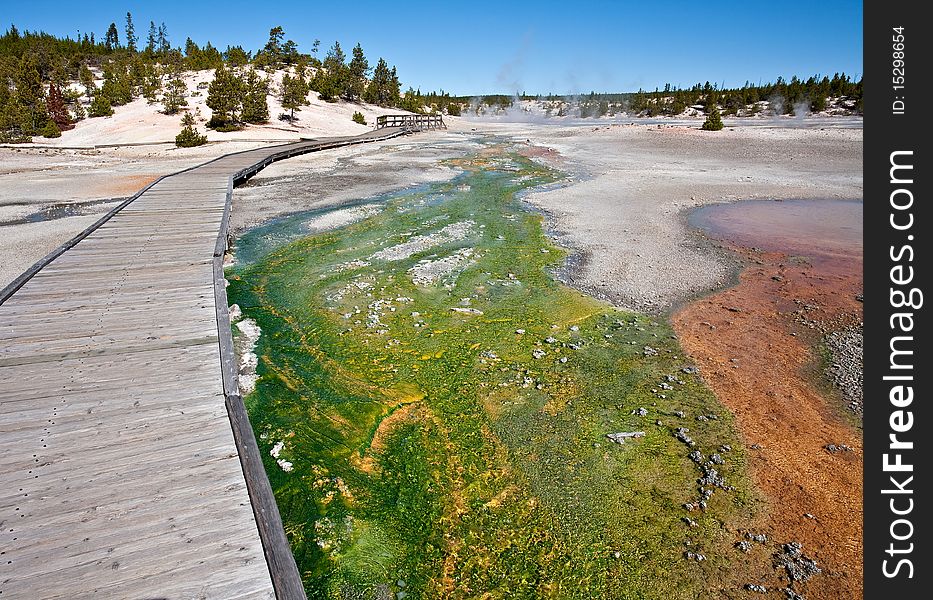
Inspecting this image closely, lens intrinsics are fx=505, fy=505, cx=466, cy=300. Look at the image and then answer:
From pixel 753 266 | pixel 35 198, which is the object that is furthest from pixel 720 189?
pixel 35 198

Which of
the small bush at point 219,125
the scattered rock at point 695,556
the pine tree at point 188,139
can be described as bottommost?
the scattered rock at point 695,556

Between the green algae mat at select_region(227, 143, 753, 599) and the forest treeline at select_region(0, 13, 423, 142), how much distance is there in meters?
33.3

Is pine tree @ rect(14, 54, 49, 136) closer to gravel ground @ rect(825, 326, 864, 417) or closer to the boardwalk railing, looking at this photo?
the boardwalk railing

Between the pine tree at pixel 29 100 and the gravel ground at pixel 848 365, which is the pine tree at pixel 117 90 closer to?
the pine tree at pixel 29 100

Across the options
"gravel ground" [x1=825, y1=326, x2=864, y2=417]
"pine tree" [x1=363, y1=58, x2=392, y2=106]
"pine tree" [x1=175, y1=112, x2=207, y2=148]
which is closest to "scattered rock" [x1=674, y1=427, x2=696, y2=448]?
"gravel ground" [x1=825, y1=326, x2=864, y2=417]

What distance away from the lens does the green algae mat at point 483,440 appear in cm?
432

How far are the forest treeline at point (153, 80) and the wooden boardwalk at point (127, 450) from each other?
3412cm

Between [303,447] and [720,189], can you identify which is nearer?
[303,447]

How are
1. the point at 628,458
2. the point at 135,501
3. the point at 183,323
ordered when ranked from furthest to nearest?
the point at 183,323, the point at 628,458, the point at 135,501

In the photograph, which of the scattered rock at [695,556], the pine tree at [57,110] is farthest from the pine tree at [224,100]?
the scattered rock at [695,556]

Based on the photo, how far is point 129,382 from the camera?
16.5 ft

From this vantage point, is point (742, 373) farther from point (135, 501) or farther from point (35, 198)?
point (35, 198)

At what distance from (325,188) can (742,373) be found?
1690 centimetres

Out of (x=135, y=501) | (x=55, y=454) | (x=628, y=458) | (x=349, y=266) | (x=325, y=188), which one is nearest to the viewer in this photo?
(x=135, y=501)
